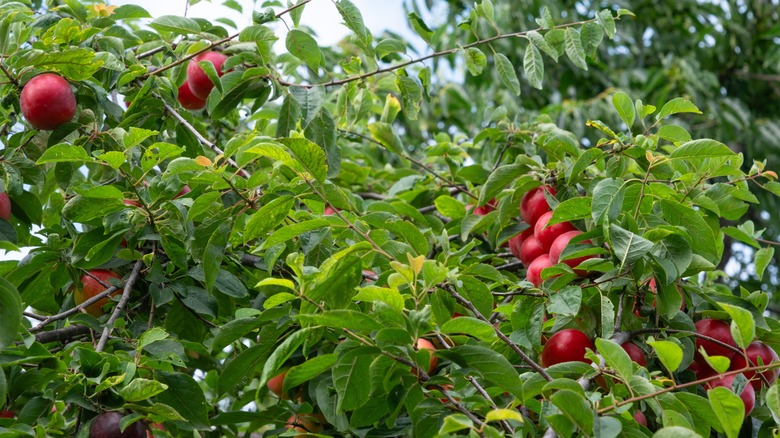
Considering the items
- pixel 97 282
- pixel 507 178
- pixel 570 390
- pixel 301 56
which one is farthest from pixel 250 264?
pixel 570 390

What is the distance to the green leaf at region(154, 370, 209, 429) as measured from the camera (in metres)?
1.36

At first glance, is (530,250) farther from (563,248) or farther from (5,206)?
(5,206)

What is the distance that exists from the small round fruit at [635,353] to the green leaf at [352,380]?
471mm

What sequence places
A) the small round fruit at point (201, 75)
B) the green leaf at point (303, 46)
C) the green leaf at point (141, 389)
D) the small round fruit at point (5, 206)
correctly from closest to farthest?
the green leaf at point (141, 389) → the small round fruit at point (5, 206) → the green leaf at point (303, 46) → the small round fruit at point (201, 75)

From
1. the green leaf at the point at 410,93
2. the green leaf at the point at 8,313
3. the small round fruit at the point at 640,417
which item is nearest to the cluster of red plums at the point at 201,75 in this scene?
the green leaf at the point at 410,93

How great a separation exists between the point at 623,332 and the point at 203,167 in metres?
0.72

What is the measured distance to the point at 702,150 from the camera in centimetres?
135

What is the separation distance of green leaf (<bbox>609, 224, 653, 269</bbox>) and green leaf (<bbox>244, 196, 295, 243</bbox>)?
48cm

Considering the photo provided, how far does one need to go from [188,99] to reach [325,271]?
96cm

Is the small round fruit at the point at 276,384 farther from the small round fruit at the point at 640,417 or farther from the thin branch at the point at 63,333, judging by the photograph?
the small round fruit at the point at 640,417

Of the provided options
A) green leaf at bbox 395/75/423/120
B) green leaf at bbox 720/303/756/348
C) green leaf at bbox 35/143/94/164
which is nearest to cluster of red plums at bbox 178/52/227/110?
green leaf at bbox 395/75/423/120

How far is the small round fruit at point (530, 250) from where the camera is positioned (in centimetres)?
166

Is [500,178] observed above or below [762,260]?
above

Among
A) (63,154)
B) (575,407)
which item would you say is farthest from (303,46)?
(575,407)
